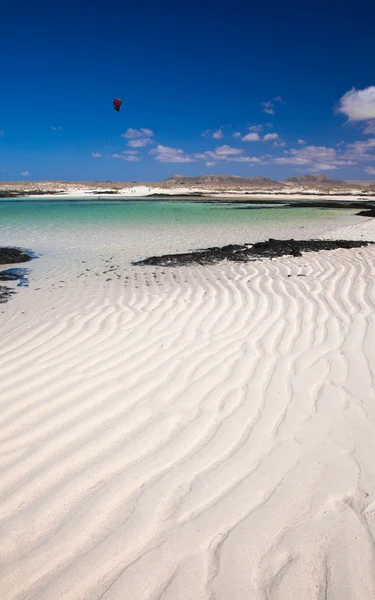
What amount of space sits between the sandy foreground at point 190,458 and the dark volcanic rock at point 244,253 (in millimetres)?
4397

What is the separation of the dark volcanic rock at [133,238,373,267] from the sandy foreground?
14.4 ft

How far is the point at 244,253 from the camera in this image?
9953 mm

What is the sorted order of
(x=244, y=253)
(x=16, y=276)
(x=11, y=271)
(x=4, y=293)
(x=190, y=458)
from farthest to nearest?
(x=244, y=253), (x=11, y=271), (x=16, y=276), (x=4, y=293), (x=190, y=458)

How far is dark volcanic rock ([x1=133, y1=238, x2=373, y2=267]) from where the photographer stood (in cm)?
928

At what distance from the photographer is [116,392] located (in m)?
3.26

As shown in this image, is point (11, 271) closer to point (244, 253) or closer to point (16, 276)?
point (16, 276)

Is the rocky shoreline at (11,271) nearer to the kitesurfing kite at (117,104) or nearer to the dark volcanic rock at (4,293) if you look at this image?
the dark volcanic rock at (4,293)

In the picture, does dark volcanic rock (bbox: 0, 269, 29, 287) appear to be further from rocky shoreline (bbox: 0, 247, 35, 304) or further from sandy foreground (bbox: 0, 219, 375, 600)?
sandy foreground (bbox: 0, 219, 375, 600)

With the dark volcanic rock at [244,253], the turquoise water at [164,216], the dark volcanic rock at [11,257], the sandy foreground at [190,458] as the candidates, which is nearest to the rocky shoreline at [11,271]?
the dark volcanic rock at [11,257]

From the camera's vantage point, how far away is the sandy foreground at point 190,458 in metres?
1.76

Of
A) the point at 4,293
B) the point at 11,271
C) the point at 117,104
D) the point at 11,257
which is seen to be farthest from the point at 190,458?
the point at 117,104

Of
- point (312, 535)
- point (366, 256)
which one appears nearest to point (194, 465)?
point (312, 535)

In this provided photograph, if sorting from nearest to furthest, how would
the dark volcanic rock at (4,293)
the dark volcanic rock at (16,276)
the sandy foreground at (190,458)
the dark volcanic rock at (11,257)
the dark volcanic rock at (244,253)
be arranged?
the sandy foreground at (190,458) < the dark volcanic rock at (4,293) < the dark volcanic rock at (16,276) < the dark volcanic rock at (244,253) < the dark volcanic rock at (11,257)

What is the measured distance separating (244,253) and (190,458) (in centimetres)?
794
